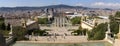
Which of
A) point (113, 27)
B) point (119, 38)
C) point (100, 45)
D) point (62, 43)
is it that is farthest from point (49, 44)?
point (119, 38)

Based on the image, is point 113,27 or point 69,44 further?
point 113,27

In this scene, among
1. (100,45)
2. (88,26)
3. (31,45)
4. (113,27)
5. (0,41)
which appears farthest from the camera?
(88,26)

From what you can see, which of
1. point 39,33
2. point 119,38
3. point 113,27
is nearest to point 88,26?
point 39,33

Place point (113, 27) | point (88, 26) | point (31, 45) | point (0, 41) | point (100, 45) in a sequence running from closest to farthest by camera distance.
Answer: point (0, 41) → point (100, 45) → point (31, 45) → point (113, 27) → point (88, 26)

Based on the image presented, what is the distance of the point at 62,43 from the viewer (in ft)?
52.2

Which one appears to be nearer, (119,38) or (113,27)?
(119,38)

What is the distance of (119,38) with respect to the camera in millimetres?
3217

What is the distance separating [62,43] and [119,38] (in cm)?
1274

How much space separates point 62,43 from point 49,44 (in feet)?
2.43

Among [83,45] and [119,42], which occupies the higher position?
[119,42]

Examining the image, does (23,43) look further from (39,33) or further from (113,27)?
(39,33)

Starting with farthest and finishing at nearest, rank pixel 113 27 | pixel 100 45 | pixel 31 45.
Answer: pixel 113 27 → pixel 31 45 → pixel 100 45

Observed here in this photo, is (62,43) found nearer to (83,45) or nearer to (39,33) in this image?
(83,45)

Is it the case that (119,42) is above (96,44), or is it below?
above
